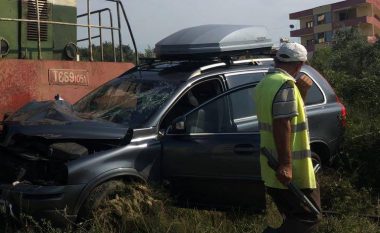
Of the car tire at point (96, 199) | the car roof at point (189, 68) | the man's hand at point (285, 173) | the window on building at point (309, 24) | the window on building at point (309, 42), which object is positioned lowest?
the car tire at point (96, 199)

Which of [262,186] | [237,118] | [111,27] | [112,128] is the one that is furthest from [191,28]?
[111,27]

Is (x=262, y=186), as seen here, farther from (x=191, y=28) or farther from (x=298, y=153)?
(x=191, y=28)

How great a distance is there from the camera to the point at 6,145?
212 inches

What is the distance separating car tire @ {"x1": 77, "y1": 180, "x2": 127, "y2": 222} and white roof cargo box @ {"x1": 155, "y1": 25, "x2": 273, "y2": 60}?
1.96m

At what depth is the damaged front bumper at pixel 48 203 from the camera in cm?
461

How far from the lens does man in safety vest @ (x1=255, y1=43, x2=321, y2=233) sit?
372 centimetres

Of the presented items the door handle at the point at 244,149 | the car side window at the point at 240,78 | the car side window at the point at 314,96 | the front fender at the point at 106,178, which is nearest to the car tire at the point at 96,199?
the front fender at the point at 106,178

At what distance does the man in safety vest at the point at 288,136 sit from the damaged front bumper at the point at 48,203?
1.73 metres

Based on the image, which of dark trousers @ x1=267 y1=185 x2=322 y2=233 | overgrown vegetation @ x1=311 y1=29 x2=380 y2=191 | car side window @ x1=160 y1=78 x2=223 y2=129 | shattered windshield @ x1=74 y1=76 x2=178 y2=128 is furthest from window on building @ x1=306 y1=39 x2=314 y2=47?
dark trousers @ x1=267 y1=185 x2=322 y2=233

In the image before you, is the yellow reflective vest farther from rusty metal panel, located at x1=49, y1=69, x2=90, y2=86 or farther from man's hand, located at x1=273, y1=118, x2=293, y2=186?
rusty metal panel, located at x1=49, y1=69, x2=90, y2=86

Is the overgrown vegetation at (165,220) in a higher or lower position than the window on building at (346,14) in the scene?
lower

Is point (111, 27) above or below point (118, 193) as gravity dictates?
above

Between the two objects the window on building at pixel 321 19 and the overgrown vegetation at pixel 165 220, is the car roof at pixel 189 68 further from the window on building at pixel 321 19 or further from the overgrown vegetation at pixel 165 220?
the window on building at pixel 321 19

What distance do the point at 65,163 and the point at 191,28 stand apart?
2.53 metres
